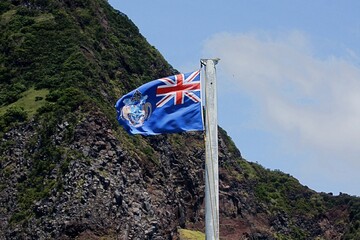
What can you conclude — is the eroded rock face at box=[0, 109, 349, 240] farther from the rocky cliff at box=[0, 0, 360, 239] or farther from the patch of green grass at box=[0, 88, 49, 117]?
the patch of green grass at box=[0, 88, 49, 117]

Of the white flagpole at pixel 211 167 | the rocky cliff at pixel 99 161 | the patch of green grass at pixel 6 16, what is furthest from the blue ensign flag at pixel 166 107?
the patch of green grass at pixel 6 16

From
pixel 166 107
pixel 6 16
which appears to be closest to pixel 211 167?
pixel 166 107

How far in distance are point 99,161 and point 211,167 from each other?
84468 millimetres

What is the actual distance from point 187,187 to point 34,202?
29949mm

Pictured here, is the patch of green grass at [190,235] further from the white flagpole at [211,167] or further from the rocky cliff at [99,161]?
→ the white flagpole at [211,167]

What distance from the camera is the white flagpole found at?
67.8 ft

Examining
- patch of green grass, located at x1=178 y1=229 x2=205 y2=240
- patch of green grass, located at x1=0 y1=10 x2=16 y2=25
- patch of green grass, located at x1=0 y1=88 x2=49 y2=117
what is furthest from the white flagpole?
patch of green grass, located at x1=0 y1=10 x2=16 y2=25

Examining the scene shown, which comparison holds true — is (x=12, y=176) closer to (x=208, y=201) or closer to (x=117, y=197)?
(x=117, y=197)

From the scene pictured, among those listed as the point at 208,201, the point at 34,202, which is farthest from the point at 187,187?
the point at 208,201

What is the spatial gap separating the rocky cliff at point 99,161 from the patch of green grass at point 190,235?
155cm

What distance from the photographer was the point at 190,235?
11575 centimetres

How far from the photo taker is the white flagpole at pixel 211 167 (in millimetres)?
20672

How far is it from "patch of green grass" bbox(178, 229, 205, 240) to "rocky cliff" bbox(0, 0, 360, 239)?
1549 millimetres

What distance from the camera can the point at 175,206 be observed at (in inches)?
4646
